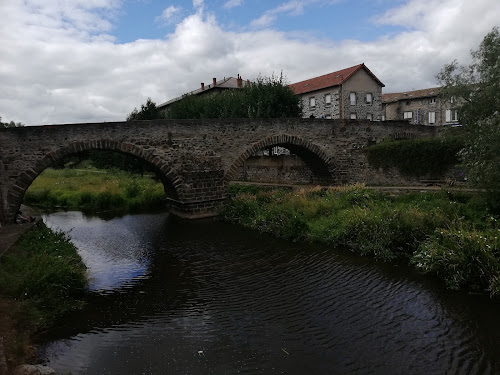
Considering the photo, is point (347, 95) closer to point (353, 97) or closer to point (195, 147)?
point (353, 97)

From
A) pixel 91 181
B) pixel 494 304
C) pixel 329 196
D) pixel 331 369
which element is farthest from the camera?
pixel 91 181

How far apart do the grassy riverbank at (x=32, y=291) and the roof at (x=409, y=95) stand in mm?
37162

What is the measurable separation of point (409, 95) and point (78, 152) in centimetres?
3583

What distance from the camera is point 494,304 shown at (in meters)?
7.54

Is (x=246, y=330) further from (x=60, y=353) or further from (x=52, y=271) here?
(x=52, y=271)

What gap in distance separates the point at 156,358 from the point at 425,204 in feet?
34.8

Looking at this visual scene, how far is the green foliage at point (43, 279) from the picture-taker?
730 centimetres

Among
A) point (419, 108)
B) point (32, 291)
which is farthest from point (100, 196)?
point (419, 108)

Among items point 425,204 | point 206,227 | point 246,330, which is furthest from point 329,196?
point 246,330

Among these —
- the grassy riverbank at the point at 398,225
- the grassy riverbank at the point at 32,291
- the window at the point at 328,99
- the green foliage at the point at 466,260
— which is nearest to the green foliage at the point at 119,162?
the grassy riverbank at the point at 398,225

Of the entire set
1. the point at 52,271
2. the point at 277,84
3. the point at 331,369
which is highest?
the point at 277,84

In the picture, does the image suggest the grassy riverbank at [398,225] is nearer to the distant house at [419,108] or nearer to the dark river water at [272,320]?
the dark river water at [272,320]

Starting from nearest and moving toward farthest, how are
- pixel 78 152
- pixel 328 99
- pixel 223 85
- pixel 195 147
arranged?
pixel 78 152
pixel 195 147
pixel 328 99
pixel 223 85

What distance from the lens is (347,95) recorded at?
35750 mm
